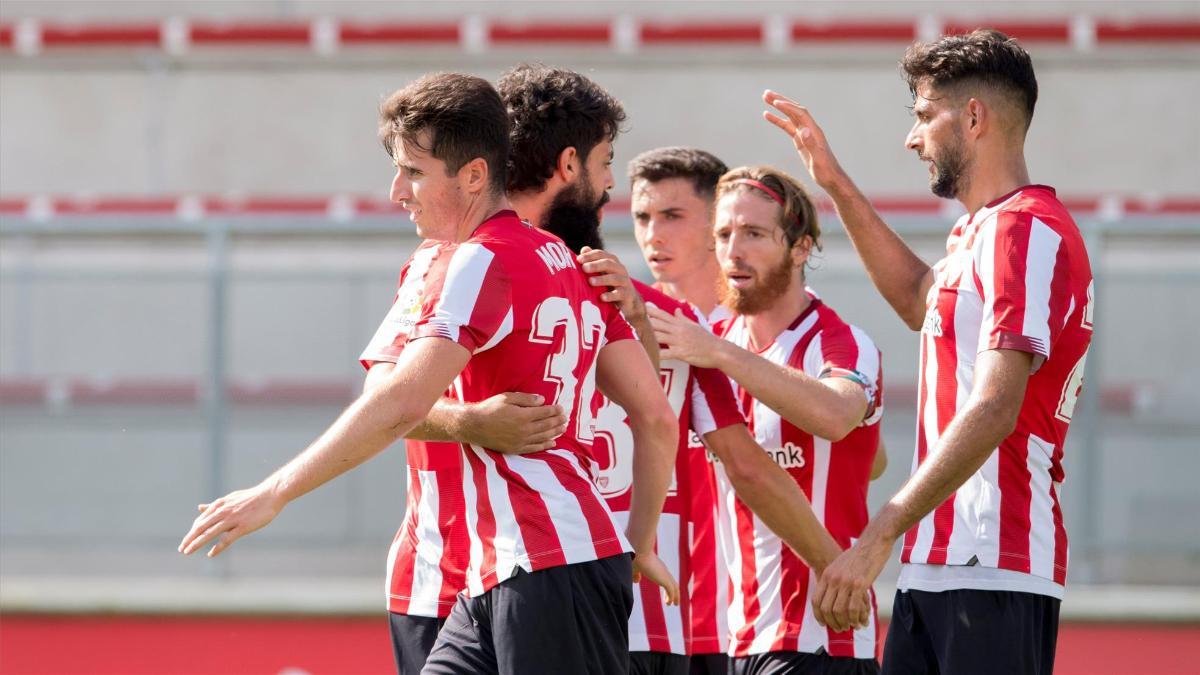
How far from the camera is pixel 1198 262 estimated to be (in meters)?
6.84

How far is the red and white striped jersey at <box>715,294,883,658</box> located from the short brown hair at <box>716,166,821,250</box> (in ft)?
0.72

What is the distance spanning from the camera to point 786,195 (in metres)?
3.66

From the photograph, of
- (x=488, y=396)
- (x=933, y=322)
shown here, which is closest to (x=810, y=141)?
(x=933, y=322)

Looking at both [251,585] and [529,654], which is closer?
[529,654]

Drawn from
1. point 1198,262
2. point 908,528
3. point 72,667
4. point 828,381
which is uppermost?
point 1198,262

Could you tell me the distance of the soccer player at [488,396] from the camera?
2.28m

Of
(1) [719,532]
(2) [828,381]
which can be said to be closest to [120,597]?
(1) [719,532]

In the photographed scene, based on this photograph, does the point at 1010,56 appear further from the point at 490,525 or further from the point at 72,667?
the point at 72,667

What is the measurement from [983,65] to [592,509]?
1.26 meters

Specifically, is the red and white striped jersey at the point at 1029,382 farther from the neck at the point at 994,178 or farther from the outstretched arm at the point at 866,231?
the outstretched arm at the point at 866,231

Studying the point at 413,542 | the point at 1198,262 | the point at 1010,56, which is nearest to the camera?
the point at 413,542

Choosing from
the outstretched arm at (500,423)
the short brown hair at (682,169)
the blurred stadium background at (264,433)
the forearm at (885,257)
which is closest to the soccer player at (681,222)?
the short brown hair at (682,169)

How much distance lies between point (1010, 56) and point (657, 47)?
7.44m

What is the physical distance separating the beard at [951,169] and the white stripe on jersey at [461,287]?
3.44ft
